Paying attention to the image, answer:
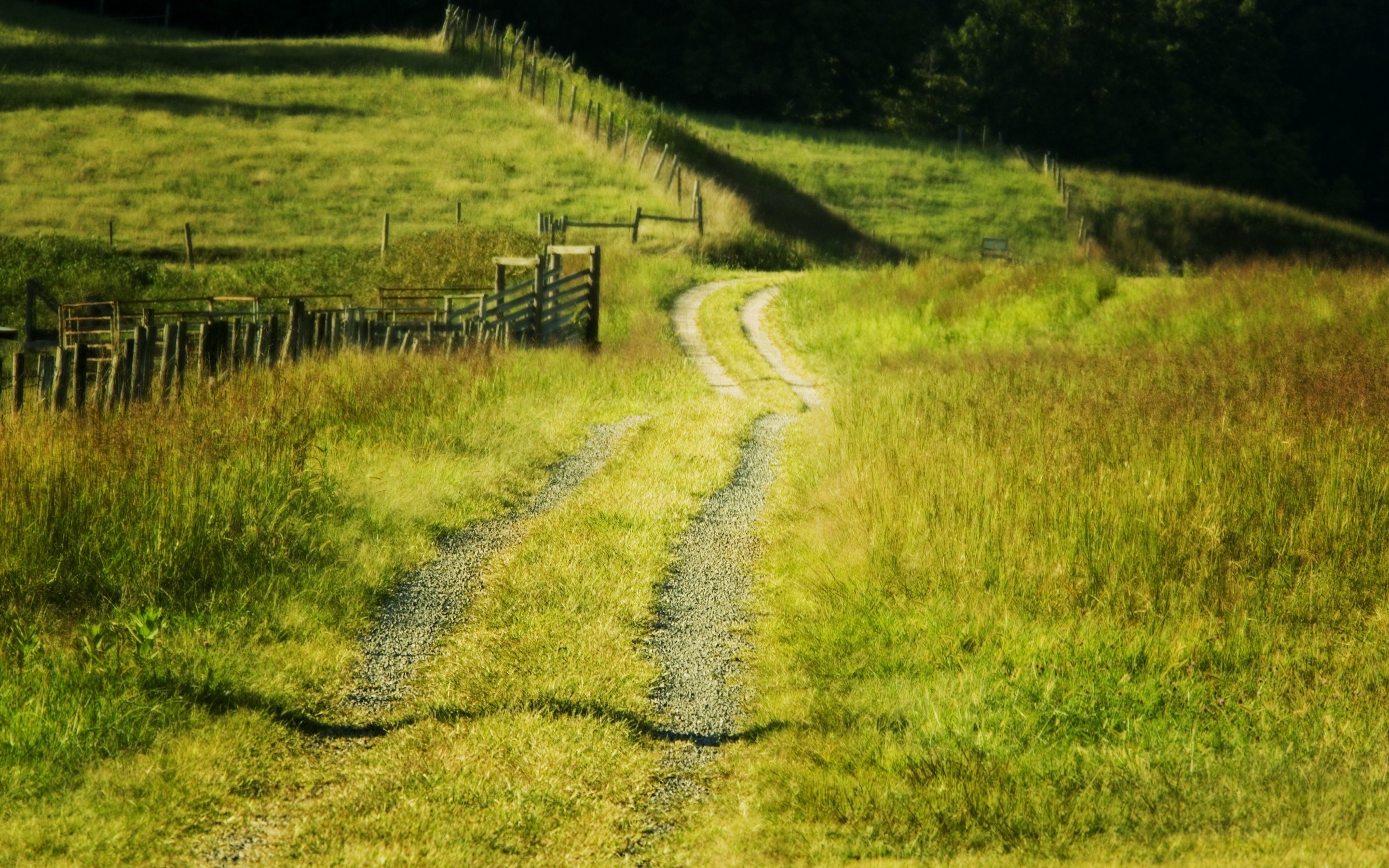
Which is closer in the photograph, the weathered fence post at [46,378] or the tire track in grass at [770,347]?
the weathered fence post at [46,378]

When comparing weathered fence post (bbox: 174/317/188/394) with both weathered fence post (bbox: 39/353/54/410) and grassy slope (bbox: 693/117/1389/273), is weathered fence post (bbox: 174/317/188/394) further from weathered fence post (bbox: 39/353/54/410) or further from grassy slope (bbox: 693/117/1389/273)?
grassy slope (bbox: 693/117/1389/273)

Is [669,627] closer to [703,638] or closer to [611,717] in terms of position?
[703,638]

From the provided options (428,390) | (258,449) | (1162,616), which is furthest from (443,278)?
(1162,616)

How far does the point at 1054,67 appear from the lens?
7250 cm

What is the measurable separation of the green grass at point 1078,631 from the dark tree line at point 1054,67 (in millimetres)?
61923

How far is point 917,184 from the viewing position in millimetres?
55406

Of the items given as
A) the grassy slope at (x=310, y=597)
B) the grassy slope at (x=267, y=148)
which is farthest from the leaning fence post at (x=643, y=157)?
the grassy slope at (x=310, y=597)

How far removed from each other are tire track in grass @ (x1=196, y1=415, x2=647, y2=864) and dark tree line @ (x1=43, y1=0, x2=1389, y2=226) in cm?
6262

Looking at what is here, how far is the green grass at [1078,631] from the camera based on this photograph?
5.54 m

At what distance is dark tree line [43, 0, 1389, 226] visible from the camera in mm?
69938

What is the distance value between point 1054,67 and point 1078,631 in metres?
71.1

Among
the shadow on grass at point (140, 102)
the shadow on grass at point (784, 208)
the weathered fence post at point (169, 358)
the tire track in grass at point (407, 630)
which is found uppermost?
the shadow on grass at point (140, 102)

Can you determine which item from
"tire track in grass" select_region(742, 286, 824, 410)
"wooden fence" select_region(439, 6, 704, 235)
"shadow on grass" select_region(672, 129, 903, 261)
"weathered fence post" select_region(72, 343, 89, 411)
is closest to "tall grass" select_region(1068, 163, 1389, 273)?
"shadow on grass" select_region(672, 129, 903, 261)

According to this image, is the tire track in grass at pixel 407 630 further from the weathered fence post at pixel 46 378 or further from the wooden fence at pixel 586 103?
the wooden fence at pixel 586 103
